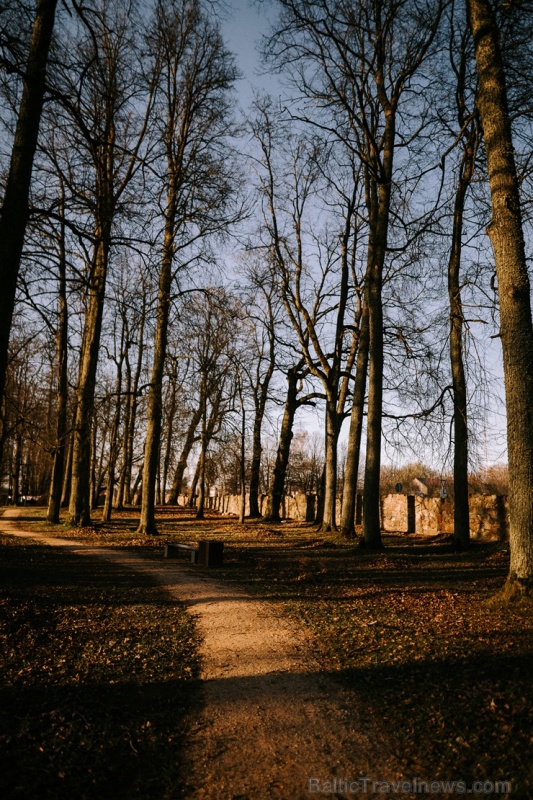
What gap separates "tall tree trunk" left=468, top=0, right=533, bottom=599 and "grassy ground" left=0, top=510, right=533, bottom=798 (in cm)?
94

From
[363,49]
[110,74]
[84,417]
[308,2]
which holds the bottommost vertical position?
[84,417]

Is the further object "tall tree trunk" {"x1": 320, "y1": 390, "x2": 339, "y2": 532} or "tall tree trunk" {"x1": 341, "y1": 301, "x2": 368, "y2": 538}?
"tall tree trunk" {"x1": 320, "y1": 390, "x2": 339, "y2": 532}

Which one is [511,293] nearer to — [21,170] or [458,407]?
[21,170]

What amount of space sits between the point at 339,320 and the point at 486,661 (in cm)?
1662

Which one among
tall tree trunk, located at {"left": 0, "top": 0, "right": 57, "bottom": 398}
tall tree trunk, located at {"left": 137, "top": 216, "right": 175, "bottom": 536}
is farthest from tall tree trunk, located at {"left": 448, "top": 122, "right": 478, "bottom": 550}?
tall tree trunk, located at {"left": 0, "top": 0, "right": 57, "bottom": 398}

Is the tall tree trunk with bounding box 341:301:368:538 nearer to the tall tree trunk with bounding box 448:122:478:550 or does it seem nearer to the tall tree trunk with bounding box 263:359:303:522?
the tall tree trunk with bounding box 448:122:478:550

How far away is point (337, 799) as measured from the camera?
305cm

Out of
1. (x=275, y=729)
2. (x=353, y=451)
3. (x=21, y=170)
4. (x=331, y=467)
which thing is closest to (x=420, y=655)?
(x=275, y=729)

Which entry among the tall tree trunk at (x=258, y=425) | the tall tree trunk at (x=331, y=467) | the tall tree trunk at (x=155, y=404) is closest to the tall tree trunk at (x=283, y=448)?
the tall tree trunk at (x=258, y=425)

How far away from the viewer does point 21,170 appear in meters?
6.57

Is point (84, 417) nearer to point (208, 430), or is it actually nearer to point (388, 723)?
point (208, 430)

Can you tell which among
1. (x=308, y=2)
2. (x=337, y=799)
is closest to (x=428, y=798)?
(x=337, y=799)

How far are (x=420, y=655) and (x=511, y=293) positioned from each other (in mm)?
4769

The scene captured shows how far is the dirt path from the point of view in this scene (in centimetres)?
323
